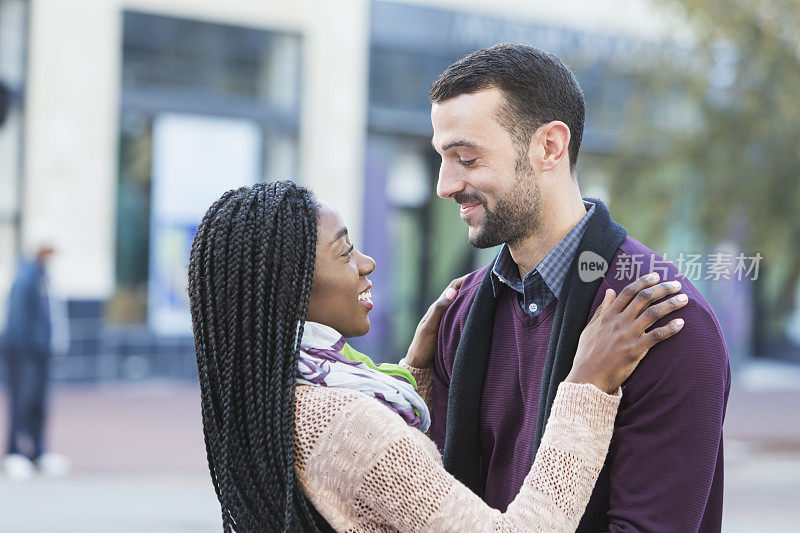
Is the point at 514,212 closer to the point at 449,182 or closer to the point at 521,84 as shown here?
the point at 449,182

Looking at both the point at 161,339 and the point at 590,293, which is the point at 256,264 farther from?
the point at 161,339

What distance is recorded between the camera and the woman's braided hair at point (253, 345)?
2.09 metres

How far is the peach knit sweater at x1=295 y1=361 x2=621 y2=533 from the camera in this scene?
2006 millimetres

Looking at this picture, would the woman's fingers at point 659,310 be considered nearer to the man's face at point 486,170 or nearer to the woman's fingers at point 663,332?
the woman's fingers at point 663,332

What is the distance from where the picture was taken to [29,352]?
9336mm

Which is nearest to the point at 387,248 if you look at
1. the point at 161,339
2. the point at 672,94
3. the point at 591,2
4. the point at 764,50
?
the point at 161,339

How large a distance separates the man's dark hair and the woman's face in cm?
43

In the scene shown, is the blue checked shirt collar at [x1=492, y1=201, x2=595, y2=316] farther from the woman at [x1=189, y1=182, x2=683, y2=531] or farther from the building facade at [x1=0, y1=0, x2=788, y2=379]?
the building facade at [x1=0, y1=0, x2=788, y2=379]

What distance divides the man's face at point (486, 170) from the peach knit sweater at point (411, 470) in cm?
46

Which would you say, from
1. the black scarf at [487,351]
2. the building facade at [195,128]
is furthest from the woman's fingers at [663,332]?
the building facade at [195,128]

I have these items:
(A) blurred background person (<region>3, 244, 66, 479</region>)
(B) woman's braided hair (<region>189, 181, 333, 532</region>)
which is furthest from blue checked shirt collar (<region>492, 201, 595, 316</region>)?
(A) blurred background person (<region>3, 244, 66, 479</region>)

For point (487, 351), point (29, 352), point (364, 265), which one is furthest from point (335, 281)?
point (29, 352)

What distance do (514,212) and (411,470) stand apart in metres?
0.69

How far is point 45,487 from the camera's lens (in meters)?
8.32
